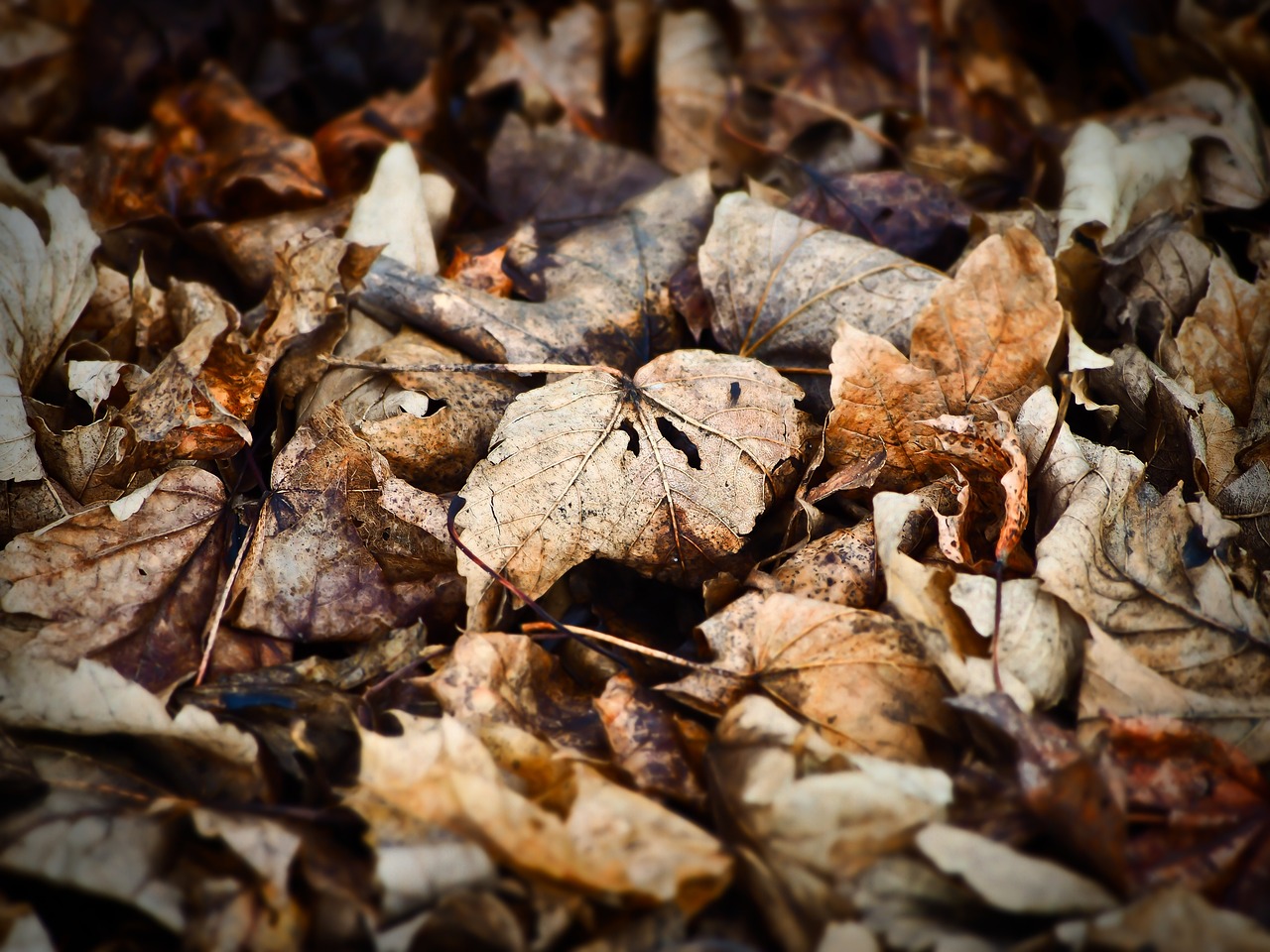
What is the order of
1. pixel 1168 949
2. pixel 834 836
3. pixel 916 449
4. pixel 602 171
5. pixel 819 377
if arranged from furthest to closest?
pixel 602 171, pixel 819 377, pixel 916 449, pixel 834 836, pixel 1168 949

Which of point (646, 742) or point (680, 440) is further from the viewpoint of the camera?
point (680, 440)

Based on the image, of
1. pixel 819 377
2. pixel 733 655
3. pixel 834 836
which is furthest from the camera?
pixel 819 377

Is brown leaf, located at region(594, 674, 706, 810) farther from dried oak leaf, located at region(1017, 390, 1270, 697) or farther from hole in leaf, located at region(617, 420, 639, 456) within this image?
dried oak leaf, located at region(1017, 390, 1270, 697)

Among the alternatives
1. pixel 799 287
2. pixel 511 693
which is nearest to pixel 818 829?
pixel 511 693

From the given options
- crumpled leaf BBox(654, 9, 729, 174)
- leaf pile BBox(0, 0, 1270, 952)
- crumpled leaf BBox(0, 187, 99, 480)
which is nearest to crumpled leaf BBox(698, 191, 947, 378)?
leaf pile BBox(0, 0, 1270, 952)

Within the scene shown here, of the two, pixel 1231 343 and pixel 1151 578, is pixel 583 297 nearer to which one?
pixel 1151 578

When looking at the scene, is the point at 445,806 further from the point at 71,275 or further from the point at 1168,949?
the point at 71,275

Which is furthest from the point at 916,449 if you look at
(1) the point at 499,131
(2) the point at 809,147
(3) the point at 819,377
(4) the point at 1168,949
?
(1) the point at 499,131
